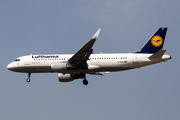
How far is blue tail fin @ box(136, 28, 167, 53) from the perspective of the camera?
1533 inches

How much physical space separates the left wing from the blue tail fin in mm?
7255

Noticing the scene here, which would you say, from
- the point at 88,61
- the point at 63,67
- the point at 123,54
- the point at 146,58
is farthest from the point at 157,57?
the point at 63,67

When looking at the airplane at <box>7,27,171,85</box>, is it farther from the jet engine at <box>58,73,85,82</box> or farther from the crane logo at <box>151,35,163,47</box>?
the jet engine at <box>58,73,85,82</box>

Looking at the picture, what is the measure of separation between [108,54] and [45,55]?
8014 mm

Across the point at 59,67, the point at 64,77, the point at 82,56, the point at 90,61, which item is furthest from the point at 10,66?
the point at 90,61

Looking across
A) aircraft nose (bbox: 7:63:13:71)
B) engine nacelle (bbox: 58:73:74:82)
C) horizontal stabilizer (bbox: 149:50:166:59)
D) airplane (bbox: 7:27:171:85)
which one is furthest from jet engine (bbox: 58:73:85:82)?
horizontal stabilizer (bbox: 149:50:166:59)

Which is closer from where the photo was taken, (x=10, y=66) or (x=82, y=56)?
(x=82, y=56)

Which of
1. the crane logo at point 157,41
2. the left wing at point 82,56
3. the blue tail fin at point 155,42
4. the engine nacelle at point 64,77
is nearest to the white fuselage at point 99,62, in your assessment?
the left wing at point 82,56

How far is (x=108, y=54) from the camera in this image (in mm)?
38531

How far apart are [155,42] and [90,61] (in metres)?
8.60

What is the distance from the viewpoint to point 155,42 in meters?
39.2

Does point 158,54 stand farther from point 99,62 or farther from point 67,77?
point 67,77

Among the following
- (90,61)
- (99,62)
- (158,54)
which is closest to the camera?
(158,54)

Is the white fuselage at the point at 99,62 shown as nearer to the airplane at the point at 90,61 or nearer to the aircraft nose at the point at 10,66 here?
the airplane at the point at 90,61
